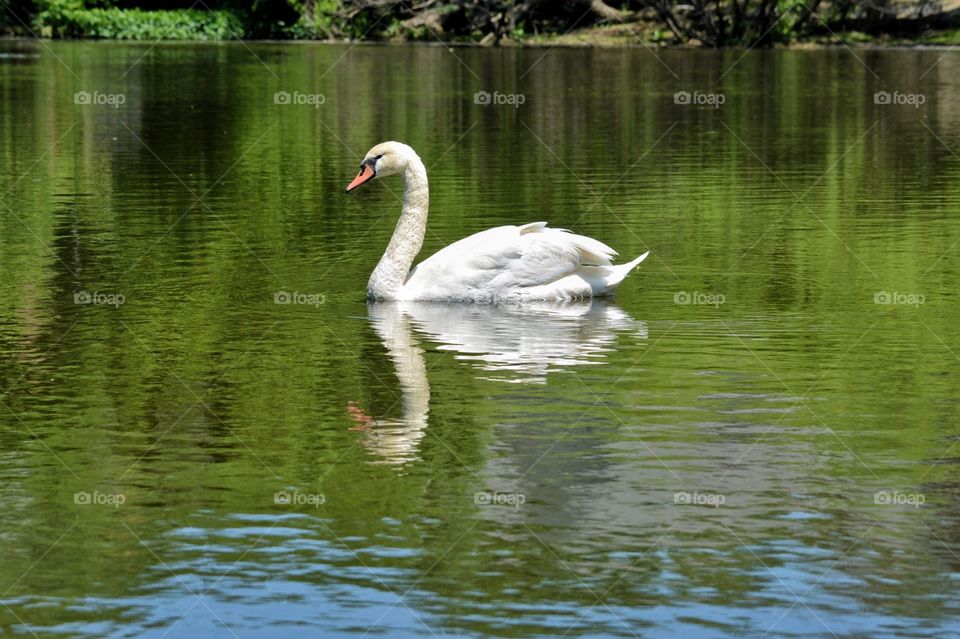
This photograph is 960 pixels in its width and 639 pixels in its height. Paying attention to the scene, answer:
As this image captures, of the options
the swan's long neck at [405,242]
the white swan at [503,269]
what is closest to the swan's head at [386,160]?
the swan's long neck at [405,242]

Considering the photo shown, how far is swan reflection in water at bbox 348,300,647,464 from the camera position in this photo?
1015cm

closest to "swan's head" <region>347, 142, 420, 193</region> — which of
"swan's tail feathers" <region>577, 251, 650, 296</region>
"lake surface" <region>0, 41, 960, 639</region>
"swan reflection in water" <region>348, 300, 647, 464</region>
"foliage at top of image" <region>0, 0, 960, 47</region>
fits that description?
"lake surface" <region>0, 41, 960, 639</region>

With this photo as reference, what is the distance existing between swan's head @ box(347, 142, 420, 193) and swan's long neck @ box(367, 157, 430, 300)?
60 mm

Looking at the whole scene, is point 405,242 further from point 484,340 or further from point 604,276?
point 484,340

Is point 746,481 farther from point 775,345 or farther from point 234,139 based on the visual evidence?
point 234,139

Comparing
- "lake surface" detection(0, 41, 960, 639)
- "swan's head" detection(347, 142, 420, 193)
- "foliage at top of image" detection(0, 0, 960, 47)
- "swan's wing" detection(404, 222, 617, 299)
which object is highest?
"foliage at top of image" detection(0, 0, 960, 47)

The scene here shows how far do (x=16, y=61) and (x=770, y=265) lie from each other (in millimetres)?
43325

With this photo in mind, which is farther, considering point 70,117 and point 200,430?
point 70,117

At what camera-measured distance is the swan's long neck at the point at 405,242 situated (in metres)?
14.0

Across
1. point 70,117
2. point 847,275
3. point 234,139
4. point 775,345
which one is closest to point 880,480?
point 775,345

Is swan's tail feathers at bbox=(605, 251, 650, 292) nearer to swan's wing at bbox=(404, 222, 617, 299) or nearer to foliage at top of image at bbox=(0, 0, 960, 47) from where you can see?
swan's wing at bbox=(404, 222, 617, 299)

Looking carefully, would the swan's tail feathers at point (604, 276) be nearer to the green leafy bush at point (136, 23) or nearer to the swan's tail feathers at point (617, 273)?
the swan's tail feathers at point (617, 273)

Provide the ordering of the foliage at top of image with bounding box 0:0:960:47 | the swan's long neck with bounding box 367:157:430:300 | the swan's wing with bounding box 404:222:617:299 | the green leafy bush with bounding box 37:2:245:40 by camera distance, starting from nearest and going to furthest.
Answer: the swan's wing with bounding box 404:222:617:299 < the swan's long neck with bounding box 367:157:430:300 < the foliage at top of image with bounding box 0:0:960:47 < the green leafy bush with bounding box 37:2:245:40

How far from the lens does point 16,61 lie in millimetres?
55094
